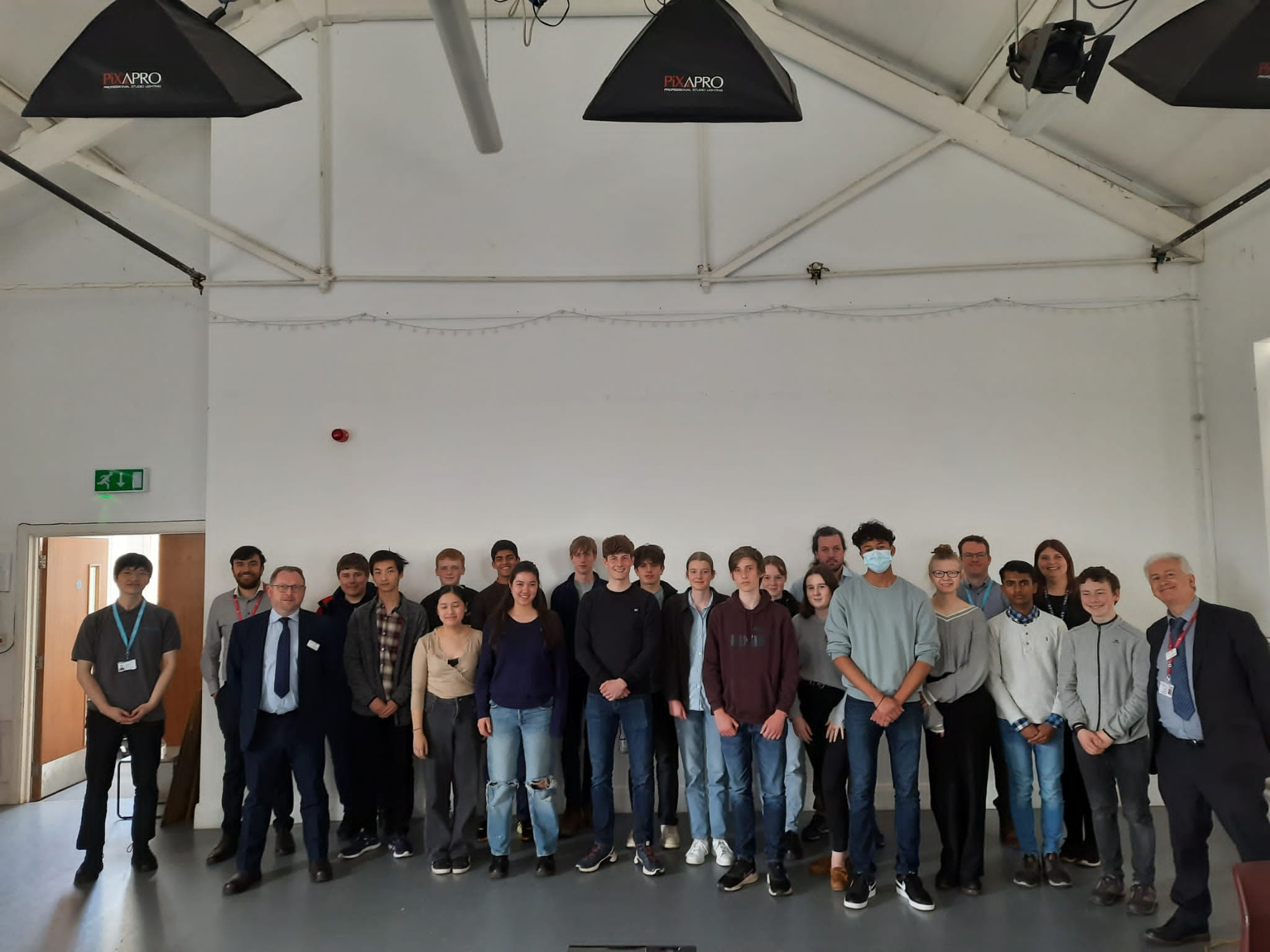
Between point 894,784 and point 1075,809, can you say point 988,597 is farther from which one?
point 894,784

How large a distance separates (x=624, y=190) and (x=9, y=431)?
469cm

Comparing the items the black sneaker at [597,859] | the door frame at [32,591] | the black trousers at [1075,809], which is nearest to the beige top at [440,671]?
the black sneaker at [597,859]

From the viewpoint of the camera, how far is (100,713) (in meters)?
4.37

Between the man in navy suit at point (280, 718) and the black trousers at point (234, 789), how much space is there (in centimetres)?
36

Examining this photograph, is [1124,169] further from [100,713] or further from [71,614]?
[71,614]

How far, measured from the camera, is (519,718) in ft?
13.8

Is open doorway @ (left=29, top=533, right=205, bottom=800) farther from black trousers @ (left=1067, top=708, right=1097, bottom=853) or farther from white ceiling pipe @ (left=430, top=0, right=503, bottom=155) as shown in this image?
black trousers @ (left=1067, top=708, right=1097, bottom=853)

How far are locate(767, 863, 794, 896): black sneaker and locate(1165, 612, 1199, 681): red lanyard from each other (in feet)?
6.21

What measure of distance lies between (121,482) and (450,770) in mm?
3410

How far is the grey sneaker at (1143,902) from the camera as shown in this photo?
360cm

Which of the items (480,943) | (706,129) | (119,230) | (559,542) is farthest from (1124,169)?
(119,230)

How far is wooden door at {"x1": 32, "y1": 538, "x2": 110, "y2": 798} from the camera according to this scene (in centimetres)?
586

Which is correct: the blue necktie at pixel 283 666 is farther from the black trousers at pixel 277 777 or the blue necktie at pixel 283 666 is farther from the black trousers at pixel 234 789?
the black trousers at pixel 234 789

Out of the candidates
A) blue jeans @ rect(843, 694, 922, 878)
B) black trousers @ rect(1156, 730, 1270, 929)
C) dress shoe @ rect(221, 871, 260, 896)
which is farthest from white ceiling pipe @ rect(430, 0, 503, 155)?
black trousers @ rect(1156, 730, 1270, 929)
